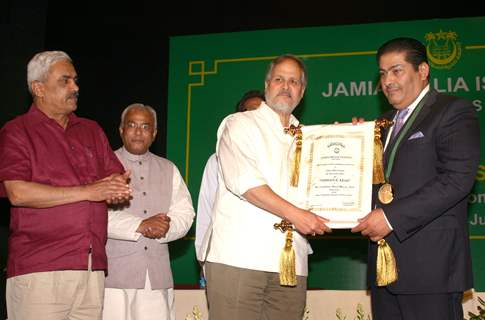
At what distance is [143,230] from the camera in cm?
360

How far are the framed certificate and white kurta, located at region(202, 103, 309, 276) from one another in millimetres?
96

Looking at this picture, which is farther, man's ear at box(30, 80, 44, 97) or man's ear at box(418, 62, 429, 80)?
man's ear at box(30, 80, 44, 97)

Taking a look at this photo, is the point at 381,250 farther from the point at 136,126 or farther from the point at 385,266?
the point at 136,126

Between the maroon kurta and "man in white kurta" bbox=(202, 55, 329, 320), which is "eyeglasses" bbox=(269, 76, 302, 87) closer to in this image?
"man in white kurta" bbox=(202, 55, 329, 320)

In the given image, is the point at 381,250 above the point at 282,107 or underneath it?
underneath

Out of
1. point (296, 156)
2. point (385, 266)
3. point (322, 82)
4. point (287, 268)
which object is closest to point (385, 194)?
point (385, 266)

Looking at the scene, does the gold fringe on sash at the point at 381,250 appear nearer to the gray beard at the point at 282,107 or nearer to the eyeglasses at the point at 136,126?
the gray beard at the point at 282,107

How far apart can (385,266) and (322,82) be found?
326 cm

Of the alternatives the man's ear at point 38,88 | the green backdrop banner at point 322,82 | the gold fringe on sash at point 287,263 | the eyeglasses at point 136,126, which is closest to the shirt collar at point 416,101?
the gold fringe on sash at point 287,263

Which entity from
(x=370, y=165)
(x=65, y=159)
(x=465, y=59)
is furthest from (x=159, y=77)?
(x=370, y=165)

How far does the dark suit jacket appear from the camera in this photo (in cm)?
267

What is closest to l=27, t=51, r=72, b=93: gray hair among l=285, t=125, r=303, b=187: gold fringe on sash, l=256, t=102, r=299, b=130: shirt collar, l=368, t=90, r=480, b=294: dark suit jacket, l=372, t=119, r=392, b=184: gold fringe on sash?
l=256, t=102, r=299, b=130: shirt collar

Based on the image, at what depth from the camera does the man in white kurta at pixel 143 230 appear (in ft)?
11.7

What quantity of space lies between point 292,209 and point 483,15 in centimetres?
356
